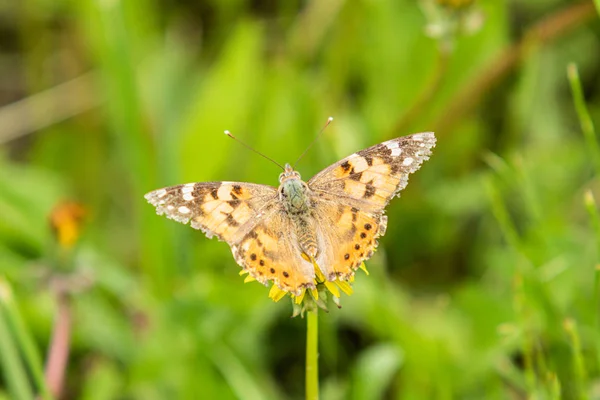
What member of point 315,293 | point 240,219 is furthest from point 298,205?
point 315,293

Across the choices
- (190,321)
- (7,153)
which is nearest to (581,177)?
(190,321)

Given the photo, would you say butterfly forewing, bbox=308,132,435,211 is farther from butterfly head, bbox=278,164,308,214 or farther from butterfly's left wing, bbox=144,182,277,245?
butterfly's left wing, bbox=144,182,277,245

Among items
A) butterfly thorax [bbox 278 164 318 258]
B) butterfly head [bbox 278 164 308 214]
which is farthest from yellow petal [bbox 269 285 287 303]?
butterfly head [bbox 278 164 308 214]

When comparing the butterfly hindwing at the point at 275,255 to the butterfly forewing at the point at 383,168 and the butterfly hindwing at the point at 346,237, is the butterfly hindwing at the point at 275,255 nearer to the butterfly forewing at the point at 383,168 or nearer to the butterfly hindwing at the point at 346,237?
the butterfly hindwing at the point at 346,237

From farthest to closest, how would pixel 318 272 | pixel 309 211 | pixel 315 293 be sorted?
pixel 309 211
pixel 318 272
pixel 315 293

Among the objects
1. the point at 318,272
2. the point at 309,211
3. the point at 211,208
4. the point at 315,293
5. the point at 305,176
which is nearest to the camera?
the point at 315,293

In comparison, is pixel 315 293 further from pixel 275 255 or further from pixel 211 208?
pixel 211 208
